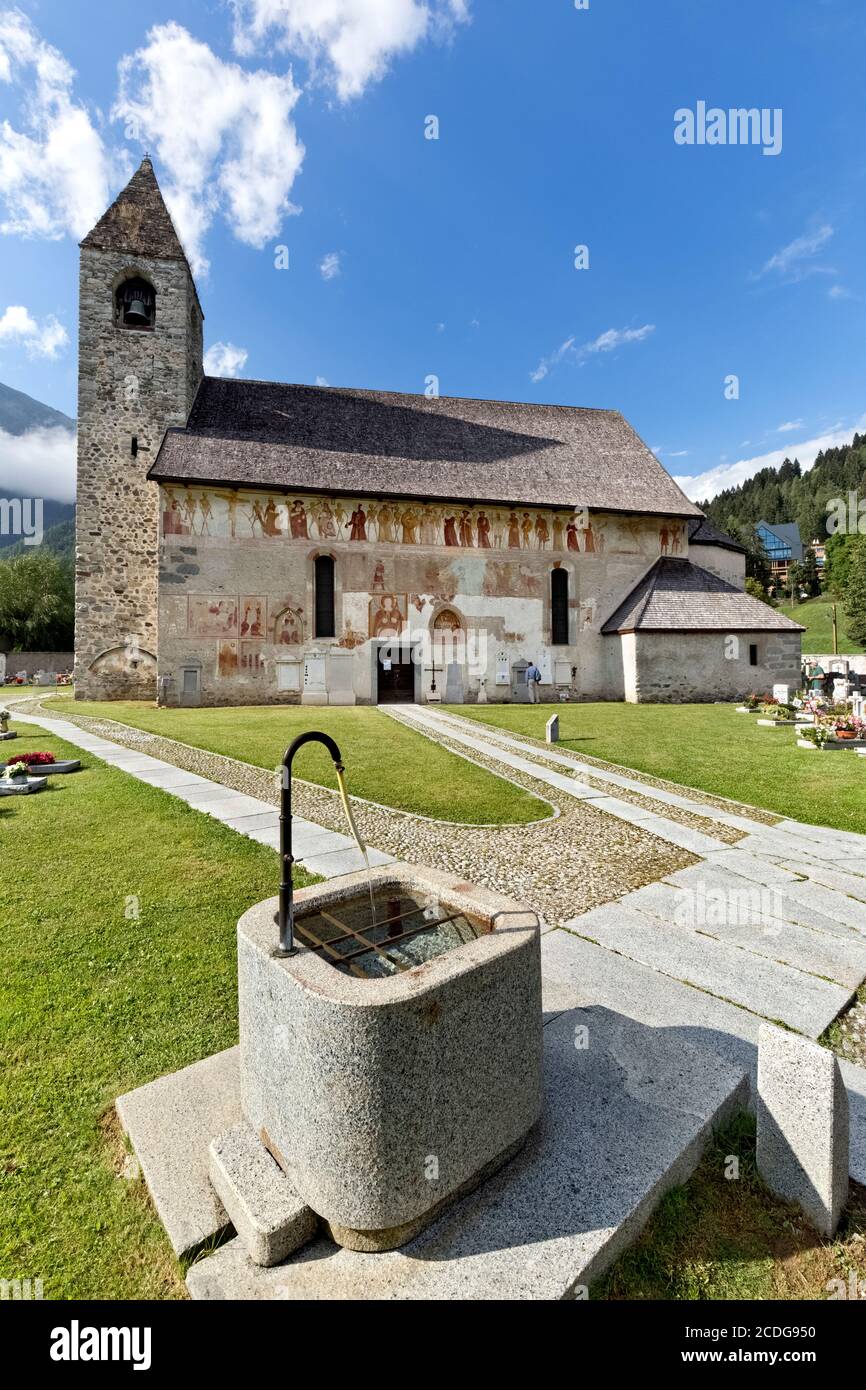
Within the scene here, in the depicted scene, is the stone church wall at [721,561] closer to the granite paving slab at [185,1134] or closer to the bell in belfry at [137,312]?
the bell in belfry at [137,312]

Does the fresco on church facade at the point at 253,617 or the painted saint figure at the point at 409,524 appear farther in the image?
the painted saint figure at the point at 409,524

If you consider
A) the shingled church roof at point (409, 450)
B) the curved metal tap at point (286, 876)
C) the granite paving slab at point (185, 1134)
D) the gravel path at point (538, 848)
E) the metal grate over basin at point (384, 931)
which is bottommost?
the granite paving slab at point (185, 1134)

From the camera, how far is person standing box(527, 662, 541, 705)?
24.3 m

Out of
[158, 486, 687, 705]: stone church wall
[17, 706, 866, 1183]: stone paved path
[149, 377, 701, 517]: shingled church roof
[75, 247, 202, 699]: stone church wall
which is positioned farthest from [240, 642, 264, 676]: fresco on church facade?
[17, 706, 866, 1183]: stone paved path

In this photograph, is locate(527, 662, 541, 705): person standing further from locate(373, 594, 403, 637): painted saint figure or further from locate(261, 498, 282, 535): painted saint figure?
locate(261, 498, 282, 535): painted saint figure

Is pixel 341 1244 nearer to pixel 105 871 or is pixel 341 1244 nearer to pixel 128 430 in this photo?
pixel 105 871

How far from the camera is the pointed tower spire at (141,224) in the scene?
23.8 metres

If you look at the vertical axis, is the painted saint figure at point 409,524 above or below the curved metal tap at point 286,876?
above

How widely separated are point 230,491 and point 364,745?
14.0 m

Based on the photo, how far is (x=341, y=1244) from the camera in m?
2.04

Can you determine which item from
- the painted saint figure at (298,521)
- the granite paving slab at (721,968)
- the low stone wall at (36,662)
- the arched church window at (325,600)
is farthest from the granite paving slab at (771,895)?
the low stone wall at (36,662)

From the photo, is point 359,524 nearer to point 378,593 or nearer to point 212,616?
point 378,593

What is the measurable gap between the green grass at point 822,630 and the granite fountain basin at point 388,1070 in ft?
197
